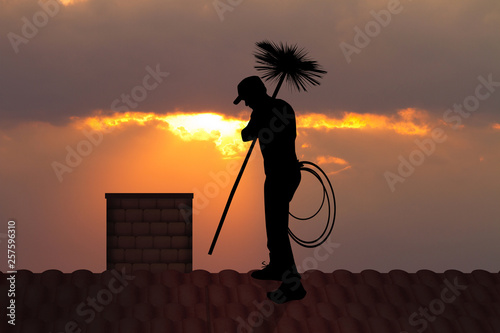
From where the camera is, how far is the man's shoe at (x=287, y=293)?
1044 centimetres

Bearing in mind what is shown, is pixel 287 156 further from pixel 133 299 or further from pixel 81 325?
pixel 81 325

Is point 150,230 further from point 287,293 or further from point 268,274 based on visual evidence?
point 287,293

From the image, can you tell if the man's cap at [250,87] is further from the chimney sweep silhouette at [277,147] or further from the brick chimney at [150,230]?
the brick chimney at [150,230]

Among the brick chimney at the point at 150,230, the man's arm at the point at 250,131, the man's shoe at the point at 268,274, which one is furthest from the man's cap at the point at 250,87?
the brick chimney at the point at 150,230

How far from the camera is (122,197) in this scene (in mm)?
17688

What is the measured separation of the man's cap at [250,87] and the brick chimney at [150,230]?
748 cm

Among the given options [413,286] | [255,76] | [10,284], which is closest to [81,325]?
[10,284]

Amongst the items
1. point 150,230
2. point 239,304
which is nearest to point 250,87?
point 239,304

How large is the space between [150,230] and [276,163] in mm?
7906

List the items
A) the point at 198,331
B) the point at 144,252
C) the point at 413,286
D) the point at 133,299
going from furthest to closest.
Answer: the point at 144,252 → the point at 413,286 → the point at 133,299 → the point at 198,331

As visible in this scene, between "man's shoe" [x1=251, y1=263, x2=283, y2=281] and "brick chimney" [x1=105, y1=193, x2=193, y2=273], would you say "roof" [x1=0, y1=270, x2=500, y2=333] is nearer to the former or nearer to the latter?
"man's shoe" [x1=251, y1=263, x2=283, y2=281]

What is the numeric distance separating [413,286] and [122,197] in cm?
907

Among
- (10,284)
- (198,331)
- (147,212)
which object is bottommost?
(198,331)

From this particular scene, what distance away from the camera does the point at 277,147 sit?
10.8 metres
